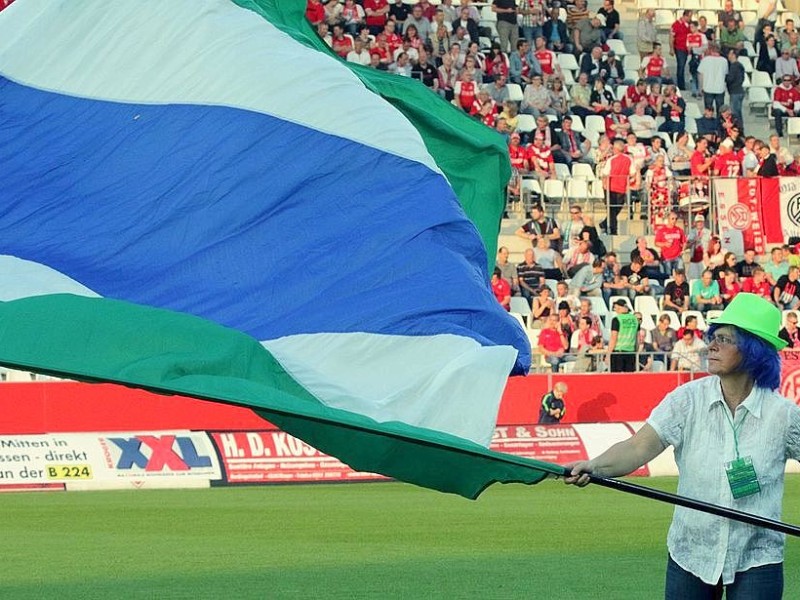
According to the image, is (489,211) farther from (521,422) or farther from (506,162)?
(521,422)

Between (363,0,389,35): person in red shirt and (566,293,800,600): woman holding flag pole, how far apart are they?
80.5 feet

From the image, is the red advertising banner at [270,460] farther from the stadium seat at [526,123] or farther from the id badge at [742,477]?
the id badge at [742,477]

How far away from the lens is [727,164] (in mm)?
30109

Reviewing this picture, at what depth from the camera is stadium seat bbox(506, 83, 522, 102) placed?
30.7 m

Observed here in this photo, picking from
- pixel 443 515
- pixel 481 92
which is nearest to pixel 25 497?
pixel 443 515

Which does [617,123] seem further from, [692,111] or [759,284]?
[759,284]

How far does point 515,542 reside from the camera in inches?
609

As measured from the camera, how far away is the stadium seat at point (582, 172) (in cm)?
2975

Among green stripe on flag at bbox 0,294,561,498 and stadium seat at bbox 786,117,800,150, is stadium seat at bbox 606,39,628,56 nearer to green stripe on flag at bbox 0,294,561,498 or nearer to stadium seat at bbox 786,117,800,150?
stadium seat at bbox 786,117,800,150

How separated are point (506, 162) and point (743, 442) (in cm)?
283

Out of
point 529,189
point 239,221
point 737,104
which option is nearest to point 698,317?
point 529,189

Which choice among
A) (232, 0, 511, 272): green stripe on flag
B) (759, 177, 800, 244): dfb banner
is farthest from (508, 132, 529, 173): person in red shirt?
(232, 0, 511, 272): green stripe on flag

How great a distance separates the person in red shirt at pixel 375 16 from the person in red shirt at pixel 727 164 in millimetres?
6233

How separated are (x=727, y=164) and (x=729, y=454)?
24174mm
